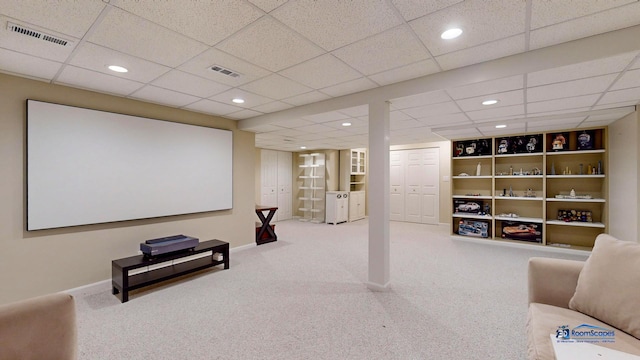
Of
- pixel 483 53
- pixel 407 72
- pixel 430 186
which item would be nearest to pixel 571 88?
pixel 483 53

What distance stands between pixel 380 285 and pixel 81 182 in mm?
3690

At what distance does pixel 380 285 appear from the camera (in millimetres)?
3113

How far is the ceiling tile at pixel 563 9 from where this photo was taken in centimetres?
162

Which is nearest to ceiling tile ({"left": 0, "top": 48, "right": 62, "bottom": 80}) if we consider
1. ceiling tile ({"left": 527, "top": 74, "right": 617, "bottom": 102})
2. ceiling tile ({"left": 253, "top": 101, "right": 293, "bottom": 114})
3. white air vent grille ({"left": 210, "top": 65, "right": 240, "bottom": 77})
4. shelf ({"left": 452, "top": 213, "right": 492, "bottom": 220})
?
white air vent grille ({"left": 210, "top": 65, "right": 240, "bottom": 77})

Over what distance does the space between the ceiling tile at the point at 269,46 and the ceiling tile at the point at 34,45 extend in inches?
48.7

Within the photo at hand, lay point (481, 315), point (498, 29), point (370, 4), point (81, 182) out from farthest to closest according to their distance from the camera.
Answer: point (81, 182)
point (481, 315)
point (498, 29)
point (370, 4)

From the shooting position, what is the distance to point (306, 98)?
3527 mm

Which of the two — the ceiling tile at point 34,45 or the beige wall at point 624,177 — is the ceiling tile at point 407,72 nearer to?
the ceiling tile at point 34,45

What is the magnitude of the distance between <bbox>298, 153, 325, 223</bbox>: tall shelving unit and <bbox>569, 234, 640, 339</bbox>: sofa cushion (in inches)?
261

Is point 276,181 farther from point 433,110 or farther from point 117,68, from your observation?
point 117,68

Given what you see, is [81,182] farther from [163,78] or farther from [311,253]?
[311,253]

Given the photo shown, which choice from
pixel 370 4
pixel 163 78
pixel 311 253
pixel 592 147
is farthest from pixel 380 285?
pixel 592 147

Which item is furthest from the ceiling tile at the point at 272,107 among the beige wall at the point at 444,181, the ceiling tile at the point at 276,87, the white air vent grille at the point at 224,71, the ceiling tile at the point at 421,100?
the beige wall at the point at 444,181

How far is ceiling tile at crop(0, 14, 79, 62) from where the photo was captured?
6.43 ft
